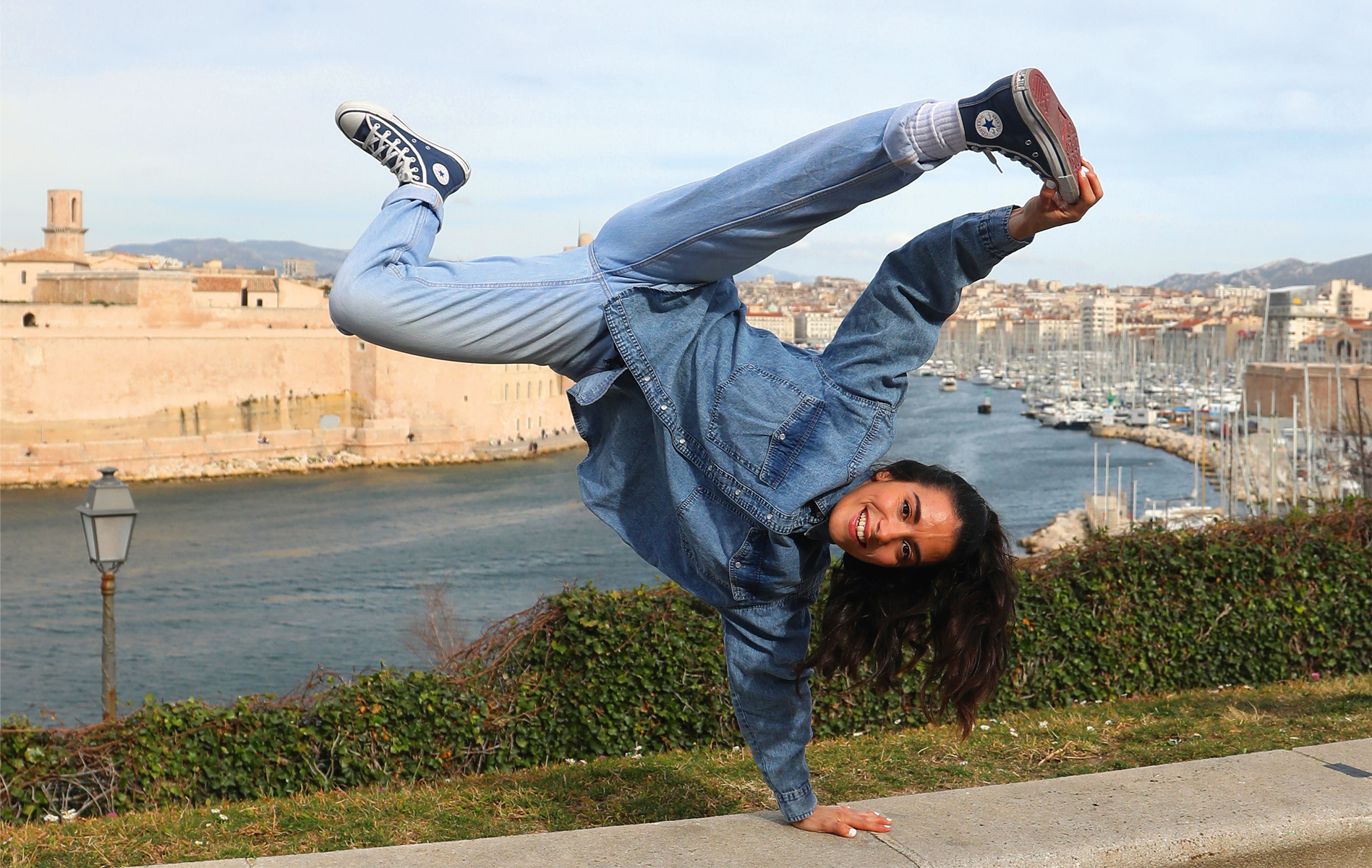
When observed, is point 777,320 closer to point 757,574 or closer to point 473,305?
point 757,574

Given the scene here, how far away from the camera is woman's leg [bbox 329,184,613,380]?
1848 millimetres

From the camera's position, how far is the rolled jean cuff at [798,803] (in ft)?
6.83

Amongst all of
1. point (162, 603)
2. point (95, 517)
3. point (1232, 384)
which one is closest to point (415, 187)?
point (95, 517)

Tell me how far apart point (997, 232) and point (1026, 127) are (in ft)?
0.73

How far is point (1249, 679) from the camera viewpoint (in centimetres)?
488

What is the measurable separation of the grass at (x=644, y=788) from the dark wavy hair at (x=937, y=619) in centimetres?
61

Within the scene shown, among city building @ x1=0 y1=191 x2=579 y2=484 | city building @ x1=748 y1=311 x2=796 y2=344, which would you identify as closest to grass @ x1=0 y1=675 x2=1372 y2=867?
city building @ x1=0 y1=191 x2=579 y2=484

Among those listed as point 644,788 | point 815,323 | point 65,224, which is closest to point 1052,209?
point 644,788

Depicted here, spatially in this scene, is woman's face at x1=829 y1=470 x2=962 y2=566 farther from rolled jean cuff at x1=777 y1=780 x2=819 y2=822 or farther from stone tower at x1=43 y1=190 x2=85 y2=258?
stone tower at x1=43 y1=190 x2=85 y2=258

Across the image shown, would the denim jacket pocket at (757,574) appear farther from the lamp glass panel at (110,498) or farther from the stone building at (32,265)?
the stone building at (32,265)

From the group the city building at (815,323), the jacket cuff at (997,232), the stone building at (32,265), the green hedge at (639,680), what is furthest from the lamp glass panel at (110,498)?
the city building at (815,323)

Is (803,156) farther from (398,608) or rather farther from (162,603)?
(162,603)

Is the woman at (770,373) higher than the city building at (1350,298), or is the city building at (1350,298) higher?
the city building at (1350,298)

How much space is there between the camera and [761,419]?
6.16 feet
